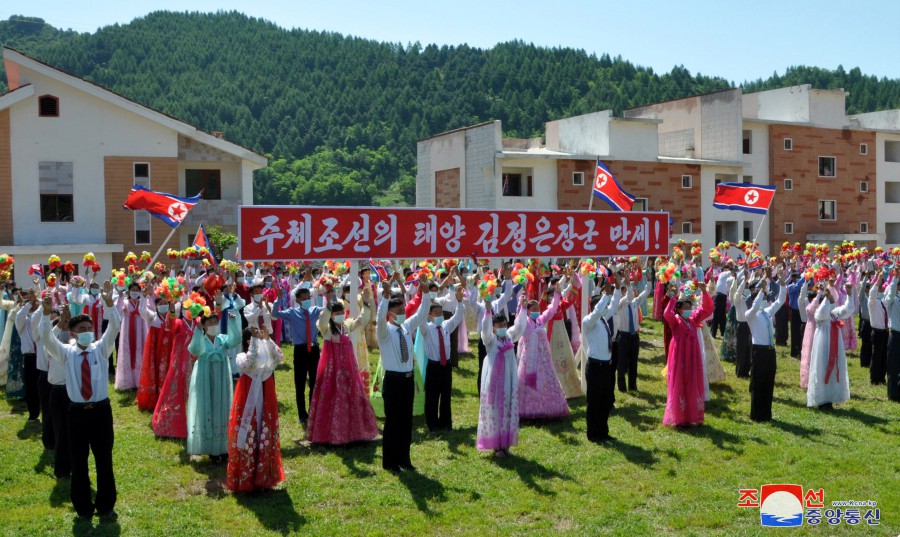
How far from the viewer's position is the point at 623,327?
12633mm

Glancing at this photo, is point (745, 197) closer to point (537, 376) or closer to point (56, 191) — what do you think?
point (537, 376)

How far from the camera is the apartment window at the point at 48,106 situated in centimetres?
2764

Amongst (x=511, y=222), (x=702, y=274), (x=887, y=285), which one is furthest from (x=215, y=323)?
(x=702, y=274)

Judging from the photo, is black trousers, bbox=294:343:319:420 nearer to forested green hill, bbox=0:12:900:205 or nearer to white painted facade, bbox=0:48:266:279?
white painted facade, bbox=0:48:266:279

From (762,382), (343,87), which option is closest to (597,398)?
(762,382)

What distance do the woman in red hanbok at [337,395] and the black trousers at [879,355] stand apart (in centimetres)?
831

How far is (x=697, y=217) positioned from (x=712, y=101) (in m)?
5.43

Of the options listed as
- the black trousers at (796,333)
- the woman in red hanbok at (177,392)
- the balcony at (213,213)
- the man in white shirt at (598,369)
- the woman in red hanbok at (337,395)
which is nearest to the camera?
the woman in red hanbok at (337,395)

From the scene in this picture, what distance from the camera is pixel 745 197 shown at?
61.3 ft

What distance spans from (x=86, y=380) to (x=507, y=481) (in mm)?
4000

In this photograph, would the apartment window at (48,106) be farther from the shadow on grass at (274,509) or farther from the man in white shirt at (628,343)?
the shadow on grass at (274,509)

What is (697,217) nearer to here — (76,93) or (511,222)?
(76,93)

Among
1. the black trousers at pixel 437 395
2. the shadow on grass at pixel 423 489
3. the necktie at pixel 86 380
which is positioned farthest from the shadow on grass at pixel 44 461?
the black trousers at pixel 437 395

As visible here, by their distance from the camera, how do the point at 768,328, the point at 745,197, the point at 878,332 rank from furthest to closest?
the point at 745,197
the point at 878,332
the point at 768,328
